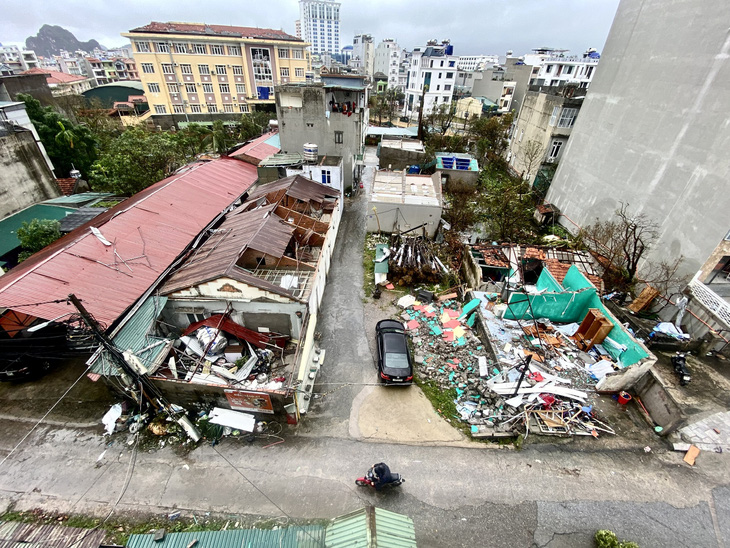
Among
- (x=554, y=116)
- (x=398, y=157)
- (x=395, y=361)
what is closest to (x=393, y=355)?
(x=395, y=361)

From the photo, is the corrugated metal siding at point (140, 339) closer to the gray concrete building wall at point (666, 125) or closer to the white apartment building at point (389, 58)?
the gray concrete building wall at point (666, 125)

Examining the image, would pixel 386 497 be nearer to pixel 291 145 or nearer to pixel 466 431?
pixel 466 431

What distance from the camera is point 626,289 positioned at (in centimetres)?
1736

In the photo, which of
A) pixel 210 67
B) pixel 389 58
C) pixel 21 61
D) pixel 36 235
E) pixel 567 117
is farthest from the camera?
pixel 389 58

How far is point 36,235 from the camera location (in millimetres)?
17812

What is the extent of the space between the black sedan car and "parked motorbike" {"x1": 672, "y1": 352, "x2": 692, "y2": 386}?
1088 cm

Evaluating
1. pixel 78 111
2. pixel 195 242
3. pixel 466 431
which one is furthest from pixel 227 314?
pixel 78 111

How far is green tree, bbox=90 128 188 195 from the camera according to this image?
2350 centimetres

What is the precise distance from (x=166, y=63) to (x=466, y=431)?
62958 millimetres

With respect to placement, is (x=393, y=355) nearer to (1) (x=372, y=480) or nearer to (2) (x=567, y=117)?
(1) (x=372, y=480)

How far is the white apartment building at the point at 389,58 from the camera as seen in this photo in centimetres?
10706

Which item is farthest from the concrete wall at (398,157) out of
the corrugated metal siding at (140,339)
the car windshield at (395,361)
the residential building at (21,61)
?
the residential building at (21,61)

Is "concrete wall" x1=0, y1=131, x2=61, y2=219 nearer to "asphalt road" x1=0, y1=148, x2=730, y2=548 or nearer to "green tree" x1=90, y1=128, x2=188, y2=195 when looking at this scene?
"green tree" x1=90, y1=128, x2=188, y2=195

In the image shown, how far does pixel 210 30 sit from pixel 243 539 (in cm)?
6691
